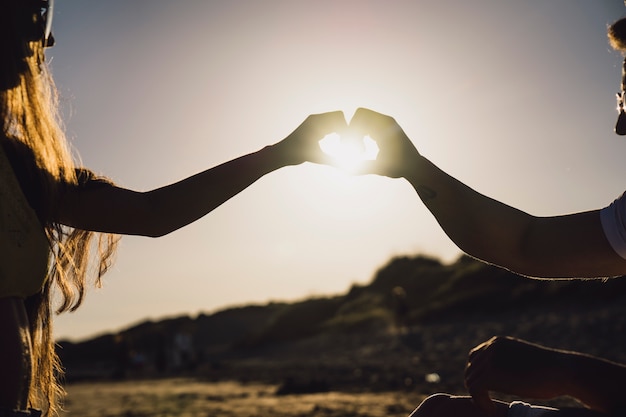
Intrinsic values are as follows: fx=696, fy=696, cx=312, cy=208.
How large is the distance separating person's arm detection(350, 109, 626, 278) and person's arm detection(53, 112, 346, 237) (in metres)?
0.22

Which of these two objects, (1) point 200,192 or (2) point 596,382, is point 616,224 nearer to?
(2) point 596,382

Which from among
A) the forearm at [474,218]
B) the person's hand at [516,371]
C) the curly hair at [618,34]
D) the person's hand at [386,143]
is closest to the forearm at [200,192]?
the person's hand at [386,143]

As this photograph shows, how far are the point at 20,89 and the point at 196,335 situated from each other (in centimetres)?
5886

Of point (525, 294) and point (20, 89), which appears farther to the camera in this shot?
point (525, 294)

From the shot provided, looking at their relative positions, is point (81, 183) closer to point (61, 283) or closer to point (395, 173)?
point (61, 283)

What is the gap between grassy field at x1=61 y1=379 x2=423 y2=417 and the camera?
30.5 ft

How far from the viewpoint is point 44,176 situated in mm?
2221

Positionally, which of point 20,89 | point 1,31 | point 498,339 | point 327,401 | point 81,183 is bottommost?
point 327,401

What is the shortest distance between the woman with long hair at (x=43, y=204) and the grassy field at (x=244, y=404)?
17.5 ft

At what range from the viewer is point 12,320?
6.56 ft

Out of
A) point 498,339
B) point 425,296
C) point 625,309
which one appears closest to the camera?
point 498,339

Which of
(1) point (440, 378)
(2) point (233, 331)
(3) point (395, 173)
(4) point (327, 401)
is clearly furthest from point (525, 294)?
(2) point (233, 331)

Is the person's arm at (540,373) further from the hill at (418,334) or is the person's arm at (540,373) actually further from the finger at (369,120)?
the hill at (418,334)

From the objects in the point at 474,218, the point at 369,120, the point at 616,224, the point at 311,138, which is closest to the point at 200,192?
Answer: the point at 311,138
